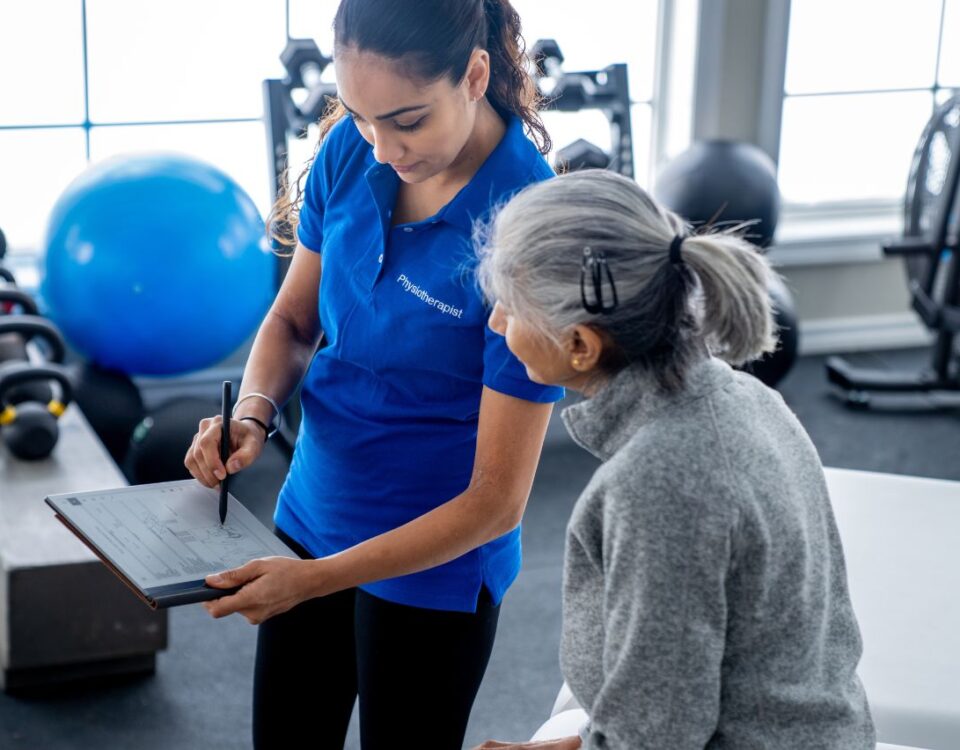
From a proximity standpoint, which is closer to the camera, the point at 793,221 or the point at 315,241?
the point at 315,241

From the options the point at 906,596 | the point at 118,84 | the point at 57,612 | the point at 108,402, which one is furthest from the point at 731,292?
the point at 118,84

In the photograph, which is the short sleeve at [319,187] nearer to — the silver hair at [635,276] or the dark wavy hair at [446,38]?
the dark wavy hair at [446,38]

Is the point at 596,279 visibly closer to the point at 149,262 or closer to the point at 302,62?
the point at 149,262

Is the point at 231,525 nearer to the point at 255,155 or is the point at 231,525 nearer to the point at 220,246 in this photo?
the point at 220,246

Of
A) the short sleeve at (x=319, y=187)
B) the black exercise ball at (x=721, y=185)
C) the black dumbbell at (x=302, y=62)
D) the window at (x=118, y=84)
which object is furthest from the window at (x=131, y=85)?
the short sleeve at (x=319, y=187)

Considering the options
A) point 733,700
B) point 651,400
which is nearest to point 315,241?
point 651,400

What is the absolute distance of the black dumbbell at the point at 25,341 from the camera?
2.81 meters

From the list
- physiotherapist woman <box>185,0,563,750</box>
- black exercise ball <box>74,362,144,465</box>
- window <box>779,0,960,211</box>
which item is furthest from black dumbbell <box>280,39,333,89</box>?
physiotherapist woman <box>185,0,563,750</box>

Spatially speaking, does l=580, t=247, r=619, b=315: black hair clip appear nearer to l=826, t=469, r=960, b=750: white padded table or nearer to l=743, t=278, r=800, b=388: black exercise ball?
l=826, t=469, r=960, b=750: white padded table

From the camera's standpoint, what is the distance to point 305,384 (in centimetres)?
149

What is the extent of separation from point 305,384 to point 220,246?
177 centimetres

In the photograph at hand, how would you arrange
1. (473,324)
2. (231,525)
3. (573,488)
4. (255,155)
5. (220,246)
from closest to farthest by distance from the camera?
(473,324)
(231,525)
(220,246)
(573,488)
(255,155)

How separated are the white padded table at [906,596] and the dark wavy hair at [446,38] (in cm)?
88

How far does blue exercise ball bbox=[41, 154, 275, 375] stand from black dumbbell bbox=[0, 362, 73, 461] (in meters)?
0.34
